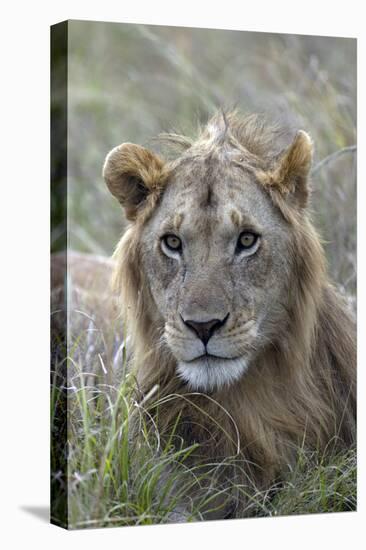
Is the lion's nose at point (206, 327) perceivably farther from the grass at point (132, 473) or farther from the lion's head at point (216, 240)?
the grass at point (132, 473)

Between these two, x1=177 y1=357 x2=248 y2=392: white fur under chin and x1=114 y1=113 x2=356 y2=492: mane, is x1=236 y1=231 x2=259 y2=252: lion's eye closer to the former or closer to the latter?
x1=114 y1=113 x2=356 y2=492: mane

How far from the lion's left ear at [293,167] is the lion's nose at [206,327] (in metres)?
0.71

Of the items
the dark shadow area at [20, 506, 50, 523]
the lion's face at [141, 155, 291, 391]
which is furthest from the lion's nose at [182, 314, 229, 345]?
the dark shadow area at [20, 506, 50, 523]

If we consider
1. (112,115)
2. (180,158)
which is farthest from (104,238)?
(180,158)

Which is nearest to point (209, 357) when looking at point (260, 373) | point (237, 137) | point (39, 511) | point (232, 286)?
point (232, 286)

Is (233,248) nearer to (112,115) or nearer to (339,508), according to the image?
(339,508)

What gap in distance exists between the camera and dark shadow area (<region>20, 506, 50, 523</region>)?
497cm

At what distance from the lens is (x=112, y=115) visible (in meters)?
9.59

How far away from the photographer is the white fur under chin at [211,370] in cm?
464

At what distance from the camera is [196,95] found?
847 cm

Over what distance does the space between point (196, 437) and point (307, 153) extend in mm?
1324

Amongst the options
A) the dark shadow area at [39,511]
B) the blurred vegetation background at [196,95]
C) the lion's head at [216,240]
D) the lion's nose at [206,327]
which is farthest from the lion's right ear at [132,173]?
the blurred vegetation background at [196,95]

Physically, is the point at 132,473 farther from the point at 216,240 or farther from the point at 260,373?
the point at 216,240

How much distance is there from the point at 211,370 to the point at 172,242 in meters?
0.58
